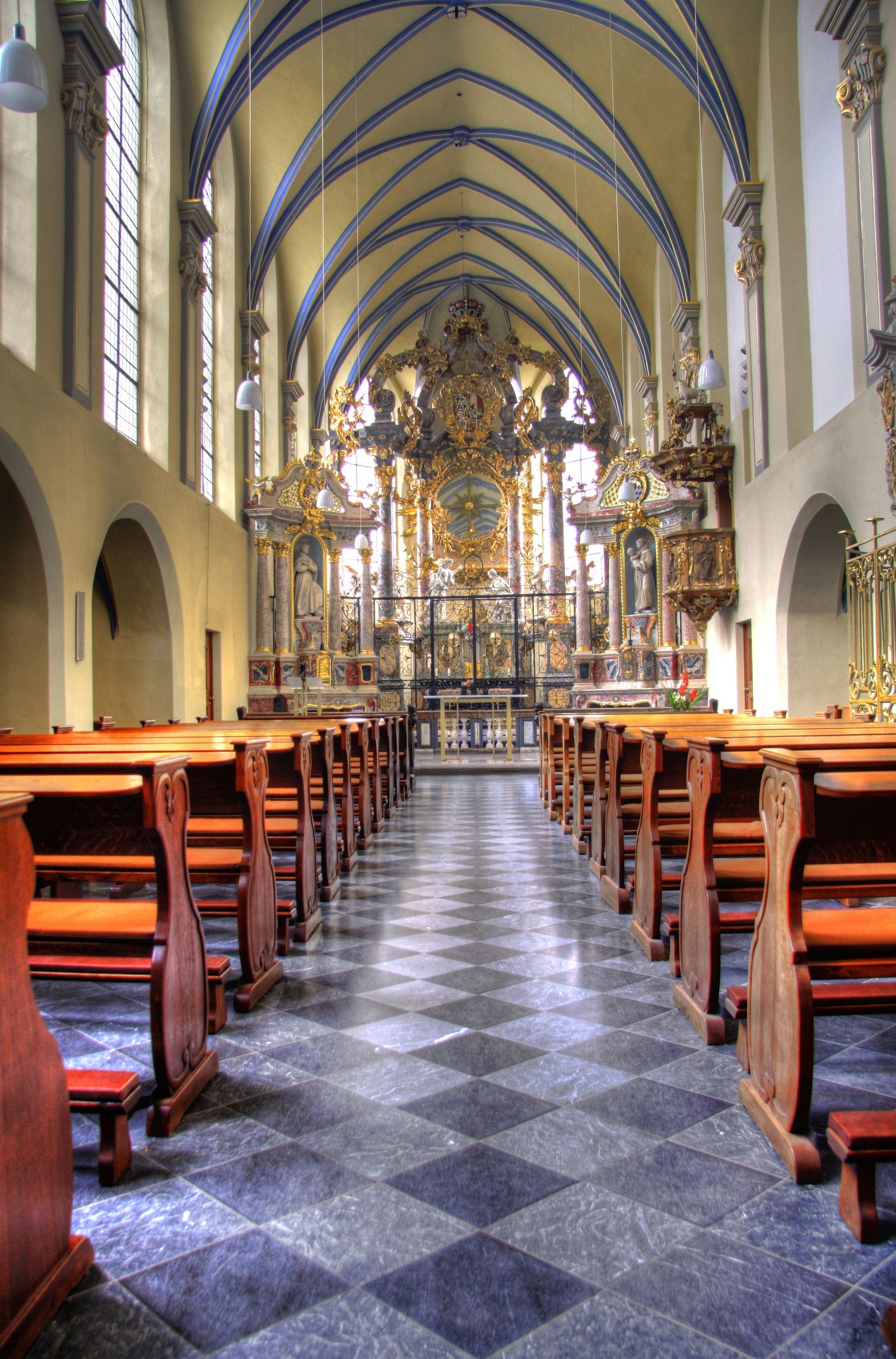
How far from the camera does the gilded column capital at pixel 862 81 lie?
320 inches

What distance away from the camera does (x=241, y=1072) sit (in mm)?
2652

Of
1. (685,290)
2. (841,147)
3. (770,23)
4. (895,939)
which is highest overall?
(770,23)

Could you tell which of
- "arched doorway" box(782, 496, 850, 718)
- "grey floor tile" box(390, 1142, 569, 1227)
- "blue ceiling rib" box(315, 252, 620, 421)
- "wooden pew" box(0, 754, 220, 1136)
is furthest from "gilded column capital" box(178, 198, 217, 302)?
"grey floor tile" box(390, 1142, 569, 1227)

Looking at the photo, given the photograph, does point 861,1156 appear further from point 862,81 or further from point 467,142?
point 467,142

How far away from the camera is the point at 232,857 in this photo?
11.3ft

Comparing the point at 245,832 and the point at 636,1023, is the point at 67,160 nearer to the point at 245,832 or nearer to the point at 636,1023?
the point at 245,832

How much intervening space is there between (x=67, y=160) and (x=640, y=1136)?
10100 mm

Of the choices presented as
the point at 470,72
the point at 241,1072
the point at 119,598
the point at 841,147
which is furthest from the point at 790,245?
the point at 241,1072

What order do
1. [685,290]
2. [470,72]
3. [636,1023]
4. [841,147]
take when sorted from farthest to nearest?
1. [470,72]
2. [685,290]
3. [841,147]
4. [636,1023]

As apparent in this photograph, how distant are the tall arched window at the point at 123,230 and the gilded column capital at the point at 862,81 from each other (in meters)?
8.02

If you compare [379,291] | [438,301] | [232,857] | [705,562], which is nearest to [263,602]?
[705,562]

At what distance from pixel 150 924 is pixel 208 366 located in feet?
45.3

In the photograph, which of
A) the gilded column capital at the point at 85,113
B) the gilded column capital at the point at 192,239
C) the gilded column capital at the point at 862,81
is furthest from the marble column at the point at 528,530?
the gilded column capital at the point at 85,113

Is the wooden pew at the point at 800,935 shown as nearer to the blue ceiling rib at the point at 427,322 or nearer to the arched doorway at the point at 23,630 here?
the arched doorway at the point at 23,630
